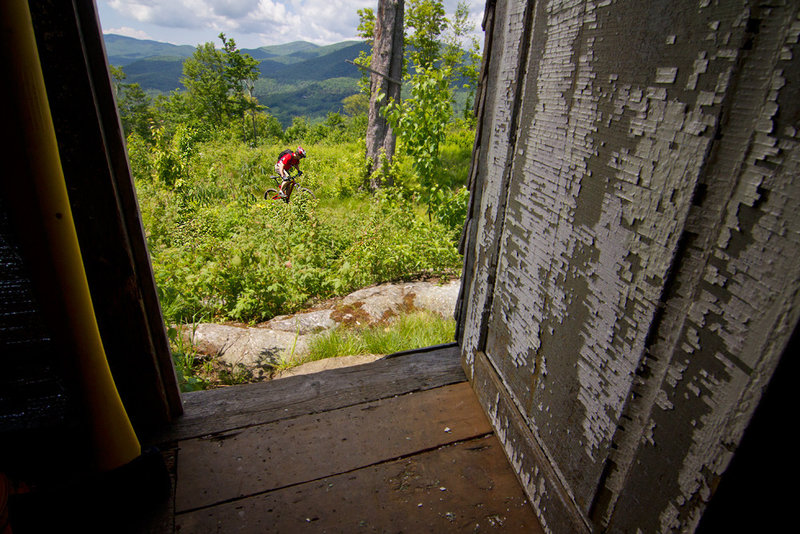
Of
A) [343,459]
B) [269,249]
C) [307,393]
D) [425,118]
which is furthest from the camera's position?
[425,118]

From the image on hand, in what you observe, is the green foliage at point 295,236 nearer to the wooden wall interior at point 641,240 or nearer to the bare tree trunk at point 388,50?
the bare tree trunk at point 388,50

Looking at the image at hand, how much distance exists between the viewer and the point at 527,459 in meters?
1.26

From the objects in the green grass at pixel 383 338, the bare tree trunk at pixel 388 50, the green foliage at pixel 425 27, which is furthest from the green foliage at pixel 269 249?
the green foliage at pixel 425 27

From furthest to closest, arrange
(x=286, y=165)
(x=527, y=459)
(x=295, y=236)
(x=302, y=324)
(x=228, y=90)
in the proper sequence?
(x=228, y=90), (x=286, y=165), (x=295, y=236), (x=302, y=324), (x=527, y=459)

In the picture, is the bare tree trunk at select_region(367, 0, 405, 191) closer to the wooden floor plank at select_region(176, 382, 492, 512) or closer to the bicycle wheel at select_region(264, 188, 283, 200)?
the bicycle wheel at select_region(264, 188, 283, 200)

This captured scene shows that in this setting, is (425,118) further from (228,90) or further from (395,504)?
(228,90)

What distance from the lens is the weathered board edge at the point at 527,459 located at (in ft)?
3.49

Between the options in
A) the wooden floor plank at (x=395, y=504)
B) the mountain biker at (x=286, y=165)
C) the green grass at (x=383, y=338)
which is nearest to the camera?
the wooden floor plank at (x=395, y=504)

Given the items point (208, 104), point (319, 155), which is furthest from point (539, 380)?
point (208, 104)

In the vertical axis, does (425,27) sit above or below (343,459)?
above

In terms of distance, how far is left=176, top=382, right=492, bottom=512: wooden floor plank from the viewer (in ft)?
4.34

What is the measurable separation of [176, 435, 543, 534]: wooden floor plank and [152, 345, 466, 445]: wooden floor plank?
350 millimetres

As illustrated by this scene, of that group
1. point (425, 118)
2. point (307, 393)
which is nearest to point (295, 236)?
point (425, 118)

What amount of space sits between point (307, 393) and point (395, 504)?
2.08 ft
